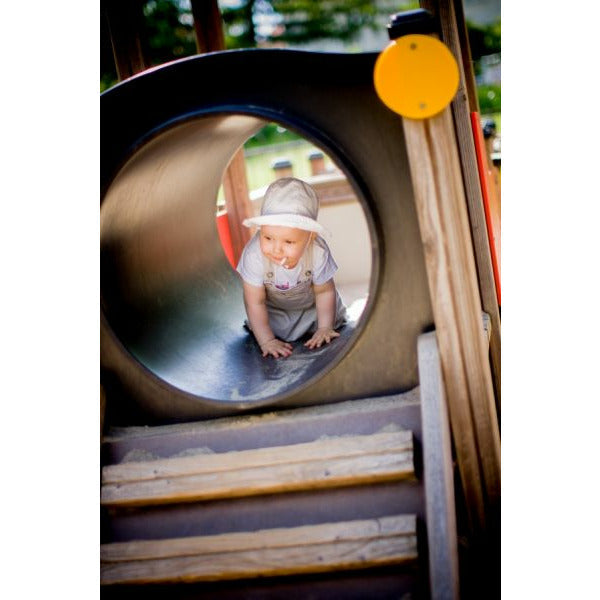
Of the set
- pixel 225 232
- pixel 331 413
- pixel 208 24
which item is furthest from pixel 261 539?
pixel 225 232

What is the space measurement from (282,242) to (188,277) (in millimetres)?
663

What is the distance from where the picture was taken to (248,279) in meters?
3.25

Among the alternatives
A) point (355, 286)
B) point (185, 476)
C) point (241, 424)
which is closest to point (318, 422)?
point (241, 424)

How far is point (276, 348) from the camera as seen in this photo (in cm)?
306

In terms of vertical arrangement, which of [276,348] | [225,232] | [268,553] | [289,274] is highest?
[225,232]

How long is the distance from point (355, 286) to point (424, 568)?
4454 millimetres

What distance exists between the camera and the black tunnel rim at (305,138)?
2.16 m

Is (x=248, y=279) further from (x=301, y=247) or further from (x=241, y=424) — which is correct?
(x=241, y=424)

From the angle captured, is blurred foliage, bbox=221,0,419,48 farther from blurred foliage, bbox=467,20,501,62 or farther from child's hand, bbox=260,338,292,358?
child's hand, bbox=260,338,292,358

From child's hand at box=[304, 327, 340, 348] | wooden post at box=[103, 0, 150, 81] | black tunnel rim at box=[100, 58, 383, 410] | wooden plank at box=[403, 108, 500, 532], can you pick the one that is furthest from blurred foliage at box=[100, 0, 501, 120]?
wooden plank at box=[403, 108, 500, 532]

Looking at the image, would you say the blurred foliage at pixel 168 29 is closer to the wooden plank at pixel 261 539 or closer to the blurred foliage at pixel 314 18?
the blurred foliage at pixel 314 18

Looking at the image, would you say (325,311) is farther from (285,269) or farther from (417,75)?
(417,75)

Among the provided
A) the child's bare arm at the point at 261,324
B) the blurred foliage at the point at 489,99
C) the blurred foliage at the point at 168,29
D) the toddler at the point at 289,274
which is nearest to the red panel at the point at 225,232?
the toddler at the point at 289,274

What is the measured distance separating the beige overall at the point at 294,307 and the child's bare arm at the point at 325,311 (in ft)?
0.38
